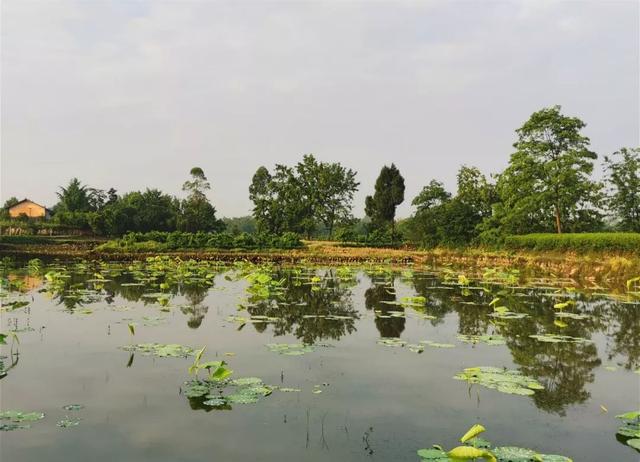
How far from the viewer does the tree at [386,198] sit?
60.3 meters

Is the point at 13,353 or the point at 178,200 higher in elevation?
the point at 178,200

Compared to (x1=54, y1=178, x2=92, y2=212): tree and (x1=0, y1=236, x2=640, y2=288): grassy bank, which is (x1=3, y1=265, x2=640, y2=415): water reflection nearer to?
(x1=0, y1=236, x2=640, y2=288): grassy bank

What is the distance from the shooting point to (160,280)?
63.6ft

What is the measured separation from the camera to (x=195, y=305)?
13.1m

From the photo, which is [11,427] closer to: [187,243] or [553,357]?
[553,357]

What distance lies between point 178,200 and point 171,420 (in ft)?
223

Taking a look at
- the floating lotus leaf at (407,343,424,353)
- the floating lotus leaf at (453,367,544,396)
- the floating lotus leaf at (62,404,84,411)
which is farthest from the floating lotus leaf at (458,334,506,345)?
the floating lotus leaf at (62,404,84,411)

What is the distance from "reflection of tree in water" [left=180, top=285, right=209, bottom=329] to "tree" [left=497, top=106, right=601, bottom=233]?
85.9ft

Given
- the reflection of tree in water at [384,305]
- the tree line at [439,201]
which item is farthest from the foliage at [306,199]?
the reflection of tree in water at [384,305]

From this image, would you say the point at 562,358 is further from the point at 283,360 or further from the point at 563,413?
the point at 283,360

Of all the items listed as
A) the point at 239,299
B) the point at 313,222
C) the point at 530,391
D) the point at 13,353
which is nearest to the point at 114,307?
the point at 239,299

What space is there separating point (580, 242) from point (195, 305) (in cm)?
2227

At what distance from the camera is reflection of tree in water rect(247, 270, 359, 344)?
32.0ft

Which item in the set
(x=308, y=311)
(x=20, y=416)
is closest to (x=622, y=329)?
(x=308, y=311)
